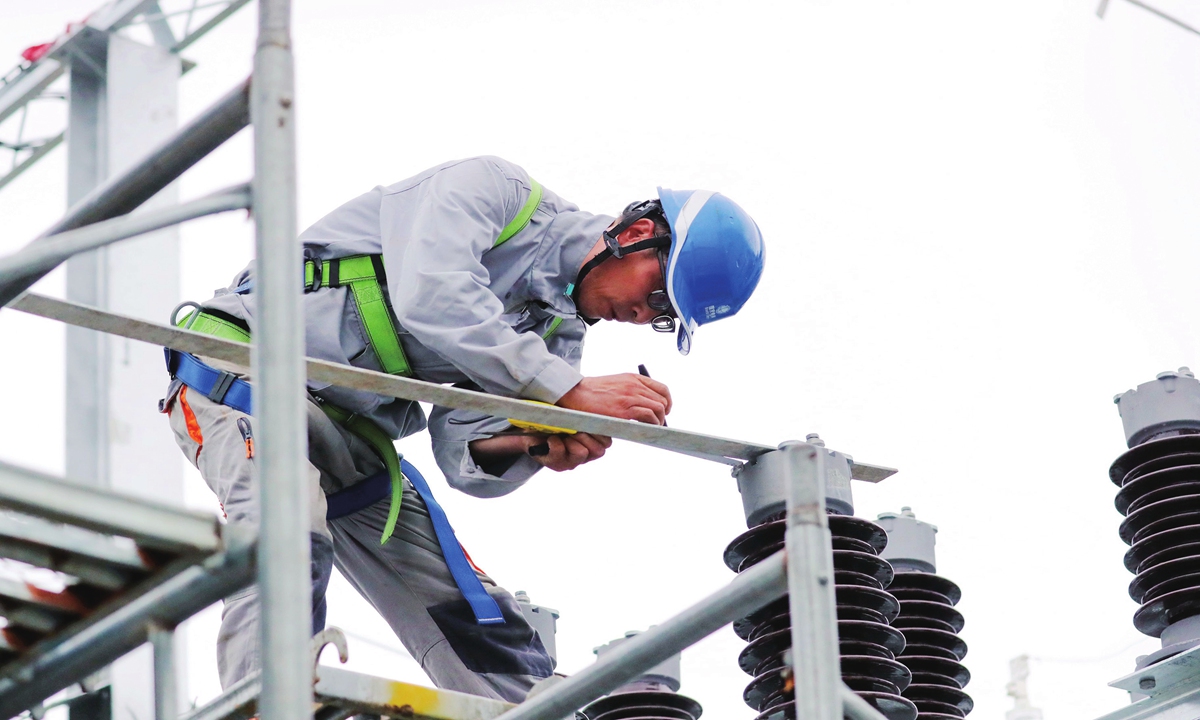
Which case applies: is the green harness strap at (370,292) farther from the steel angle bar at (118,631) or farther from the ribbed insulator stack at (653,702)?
the steel angle bar at (118,631)

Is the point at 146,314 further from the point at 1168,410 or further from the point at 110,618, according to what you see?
the point at 110,618

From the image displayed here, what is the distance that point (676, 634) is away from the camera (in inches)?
138

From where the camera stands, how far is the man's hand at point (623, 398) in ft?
17.8

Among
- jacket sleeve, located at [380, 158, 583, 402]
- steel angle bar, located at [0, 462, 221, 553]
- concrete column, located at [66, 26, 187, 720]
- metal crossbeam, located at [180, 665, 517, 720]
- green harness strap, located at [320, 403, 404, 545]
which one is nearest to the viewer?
steel angle bar, located at [0, 462, 221, 553]

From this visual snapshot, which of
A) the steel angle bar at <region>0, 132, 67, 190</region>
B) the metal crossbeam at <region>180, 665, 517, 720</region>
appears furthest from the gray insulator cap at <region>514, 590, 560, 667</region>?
the steel angle bar at <region>0, 132, 67, 190</region>

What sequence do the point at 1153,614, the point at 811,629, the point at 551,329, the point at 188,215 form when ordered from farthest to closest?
the point at 1153,614 < the point at 551,329 < the point at 811,629 < the point at 188,215

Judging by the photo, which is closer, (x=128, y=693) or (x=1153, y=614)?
(x=1153, y=614)

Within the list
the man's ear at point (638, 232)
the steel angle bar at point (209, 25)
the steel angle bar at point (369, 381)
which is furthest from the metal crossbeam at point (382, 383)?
the steel angle bar at point (209, 25)

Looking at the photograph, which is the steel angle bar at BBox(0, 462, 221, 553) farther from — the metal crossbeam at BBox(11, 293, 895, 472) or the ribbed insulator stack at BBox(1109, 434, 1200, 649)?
the ribbed insulator stack at BBox(1109, 434, 1200, 649)

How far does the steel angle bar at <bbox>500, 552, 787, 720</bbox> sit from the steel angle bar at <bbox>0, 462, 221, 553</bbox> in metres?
0.95

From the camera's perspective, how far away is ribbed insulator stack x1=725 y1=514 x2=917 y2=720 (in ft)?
20.7

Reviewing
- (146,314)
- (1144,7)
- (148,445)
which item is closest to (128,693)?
(148,445)

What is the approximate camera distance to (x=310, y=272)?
5.68 meters

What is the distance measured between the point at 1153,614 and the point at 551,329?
2.42 metres
